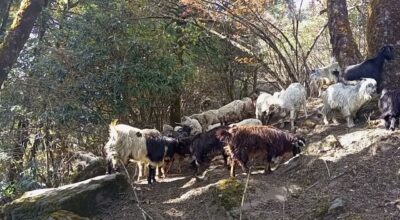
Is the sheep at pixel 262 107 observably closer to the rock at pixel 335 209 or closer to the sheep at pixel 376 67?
the sheep at pixel 376 67

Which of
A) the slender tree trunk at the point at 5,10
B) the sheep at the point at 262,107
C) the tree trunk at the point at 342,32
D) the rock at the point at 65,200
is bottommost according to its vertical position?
the rock at the point at 65,200

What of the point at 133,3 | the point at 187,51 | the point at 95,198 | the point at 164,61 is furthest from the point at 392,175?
the point at 187,51

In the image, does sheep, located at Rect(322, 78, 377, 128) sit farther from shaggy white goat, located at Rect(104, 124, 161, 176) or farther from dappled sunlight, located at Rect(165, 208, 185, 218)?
dappled sunlight, located at Rect(165, 208, 185, 218)

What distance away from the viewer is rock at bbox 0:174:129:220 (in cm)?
548

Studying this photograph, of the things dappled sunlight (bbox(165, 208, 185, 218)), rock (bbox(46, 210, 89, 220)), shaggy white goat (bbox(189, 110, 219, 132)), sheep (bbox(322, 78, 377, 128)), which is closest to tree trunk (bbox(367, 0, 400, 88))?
sheep (bbox(322, 78, 377, 128))

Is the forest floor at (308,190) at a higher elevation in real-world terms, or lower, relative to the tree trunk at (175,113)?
lower

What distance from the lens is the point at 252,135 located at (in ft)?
20.4

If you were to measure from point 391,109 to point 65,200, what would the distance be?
4398 millimetres

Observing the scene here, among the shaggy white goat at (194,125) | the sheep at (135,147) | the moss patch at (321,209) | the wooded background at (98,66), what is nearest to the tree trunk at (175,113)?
the wooded background at (98,66)

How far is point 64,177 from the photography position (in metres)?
7.44

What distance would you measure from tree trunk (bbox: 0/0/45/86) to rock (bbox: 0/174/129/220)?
2492mm

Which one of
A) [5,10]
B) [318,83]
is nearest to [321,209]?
[318,83]

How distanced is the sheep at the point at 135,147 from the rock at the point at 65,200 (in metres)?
0.87

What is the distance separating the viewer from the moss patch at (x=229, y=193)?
5129 millimetres
